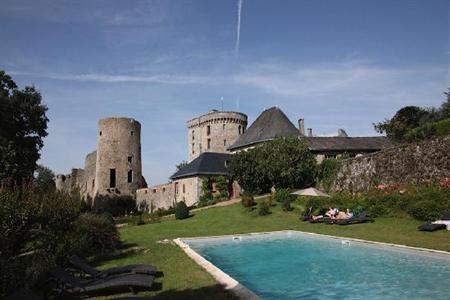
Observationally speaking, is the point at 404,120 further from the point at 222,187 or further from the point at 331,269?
the point at 331,269

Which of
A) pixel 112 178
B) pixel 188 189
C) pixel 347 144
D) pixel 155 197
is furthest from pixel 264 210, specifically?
pixel 112 178

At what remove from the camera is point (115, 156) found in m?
43.3

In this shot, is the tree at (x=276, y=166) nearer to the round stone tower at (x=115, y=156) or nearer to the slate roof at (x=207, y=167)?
the slate roof at (x=207, y=167)

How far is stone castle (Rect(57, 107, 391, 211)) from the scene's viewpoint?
38156mm

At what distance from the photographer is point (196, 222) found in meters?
25.1

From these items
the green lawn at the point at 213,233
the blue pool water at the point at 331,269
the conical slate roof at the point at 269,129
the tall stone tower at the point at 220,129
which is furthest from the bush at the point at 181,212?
the tall stone tower at the point at 220,129

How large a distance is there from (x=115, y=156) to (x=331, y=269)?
35332 mm

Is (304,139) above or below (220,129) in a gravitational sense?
below

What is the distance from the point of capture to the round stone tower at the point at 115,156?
4325cm

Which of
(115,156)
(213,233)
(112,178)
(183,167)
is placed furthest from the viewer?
(112,178)

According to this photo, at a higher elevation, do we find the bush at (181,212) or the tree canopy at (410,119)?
the tree canopy at (410,119)

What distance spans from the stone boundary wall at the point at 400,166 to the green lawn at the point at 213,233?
5980mm

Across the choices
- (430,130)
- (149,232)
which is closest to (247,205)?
(149,232)

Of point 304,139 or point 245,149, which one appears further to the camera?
point 245,149
